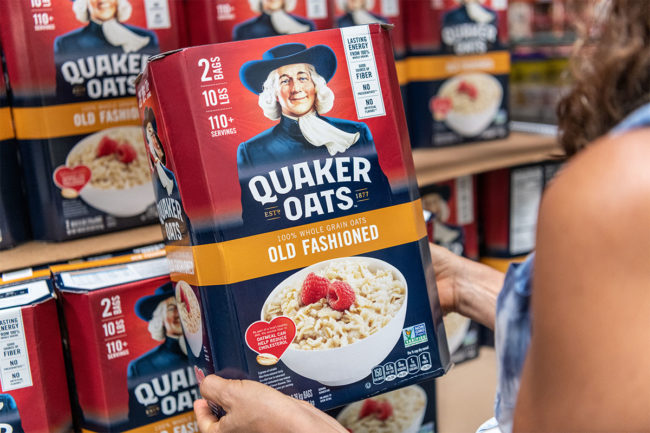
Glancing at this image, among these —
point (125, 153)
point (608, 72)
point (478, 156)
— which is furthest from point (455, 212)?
point (608, 72)

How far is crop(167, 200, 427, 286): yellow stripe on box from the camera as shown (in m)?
0.93

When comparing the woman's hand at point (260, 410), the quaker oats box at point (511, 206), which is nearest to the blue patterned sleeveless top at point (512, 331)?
the woman's hand at point (260, 410)

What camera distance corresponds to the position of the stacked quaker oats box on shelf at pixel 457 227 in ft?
5.86

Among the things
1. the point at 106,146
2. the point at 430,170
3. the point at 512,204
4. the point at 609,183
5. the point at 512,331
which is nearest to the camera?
the point at 609,183

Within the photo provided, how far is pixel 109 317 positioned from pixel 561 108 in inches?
29.9

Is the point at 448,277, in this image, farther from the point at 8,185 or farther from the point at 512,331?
the point at 8,185

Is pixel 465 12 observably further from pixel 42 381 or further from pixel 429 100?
pixel 42 381

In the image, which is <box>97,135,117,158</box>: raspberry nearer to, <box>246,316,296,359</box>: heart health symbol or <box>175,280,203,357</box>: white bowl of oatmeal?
<box>175,280,203,357</box>: white bowl of oatmeal

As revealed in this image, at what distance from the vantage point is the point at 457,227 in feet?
6.01

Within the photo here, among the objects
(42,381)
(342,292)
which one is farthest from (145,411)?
(342,292)

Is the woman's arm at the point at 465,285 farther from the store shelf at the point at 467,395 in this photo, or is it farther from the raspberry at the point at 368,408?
the store shelf at the point at 467,395

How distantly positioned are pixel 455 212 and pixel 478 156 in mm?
183

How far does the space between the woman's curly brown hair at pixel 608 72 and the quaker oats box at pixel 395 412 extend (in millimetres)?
809

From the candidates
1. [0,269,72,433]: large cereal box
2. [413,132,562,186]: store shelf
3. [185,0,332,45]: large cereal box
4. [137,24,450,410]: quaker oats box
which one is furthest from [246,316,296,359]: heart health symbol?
[413,132,562,186]: store shelf
